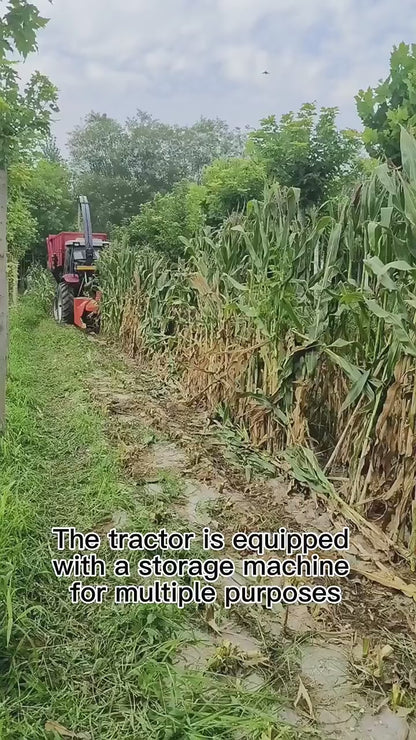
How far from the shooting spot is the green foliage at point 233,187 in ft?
27.3

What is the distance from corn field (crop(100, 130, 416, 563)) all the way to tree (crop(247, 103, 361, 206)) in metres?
2.74

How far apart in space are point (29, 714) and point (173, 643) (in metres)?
0.49

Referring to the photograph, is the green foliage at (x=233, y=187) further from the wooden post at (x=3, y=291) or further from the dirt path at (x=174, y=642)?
the dirt path at (x=174, y=642)

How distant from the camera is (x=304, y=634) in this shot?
2.15 m

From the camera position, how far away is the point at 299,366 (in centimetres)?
355

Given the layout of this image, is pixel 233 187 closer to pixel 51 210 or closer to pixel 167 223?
pixel 167 223

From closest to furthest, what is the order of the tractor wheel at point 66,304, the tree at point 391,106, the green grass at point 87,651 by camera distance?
the green grass at point 87,651 → the tree at point 391,106 → the tractor wheel at point 66,304

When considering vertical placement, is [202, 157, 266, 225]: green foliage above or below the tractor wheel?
above

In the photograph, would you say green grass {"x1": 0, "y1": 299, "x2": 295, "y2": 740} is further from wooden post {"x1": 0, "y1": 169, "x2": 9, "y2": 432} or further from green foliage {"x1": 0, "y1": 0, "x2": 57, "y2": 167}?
green foliage {"x1": 0, "y1": 0, "x2": 57, "y2": 167}

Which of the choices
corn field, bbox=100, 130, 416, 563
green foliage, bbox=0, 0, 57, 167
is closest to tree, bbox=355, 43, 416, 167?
corn field, bbox=100, 130, 416, 563

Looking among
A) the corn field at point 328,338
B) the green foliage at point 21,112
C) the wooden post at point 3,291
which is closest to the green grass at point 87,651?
the wooden post at point 3,291

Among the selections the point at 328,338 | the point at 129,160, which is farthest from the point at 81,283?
the point at 129,160

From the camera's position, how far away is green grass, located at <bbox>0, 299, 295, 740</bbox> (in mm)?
1657

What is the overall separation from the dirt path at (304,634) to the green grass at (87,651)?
0.34ft
